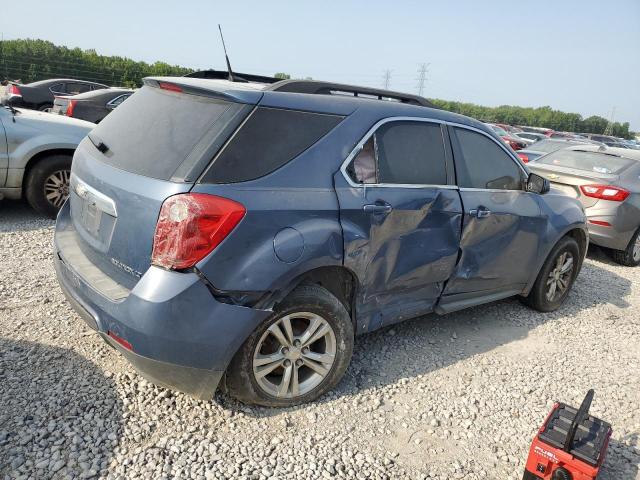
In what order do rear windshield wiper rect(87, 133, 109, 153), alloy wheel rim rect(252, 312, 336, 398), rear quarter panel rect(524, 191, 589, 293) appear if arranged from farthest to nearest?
1. rear quarter panel rect(524, 191, 589, 293)
2. rear windshield wiper rect(87, 133, 109, 153)
3. alloy wheel rim rect(252, 312, 336, 398)

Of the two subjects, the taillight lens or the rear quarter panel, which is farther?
the rear quarter panel

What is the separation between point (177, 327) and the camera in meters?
2.35

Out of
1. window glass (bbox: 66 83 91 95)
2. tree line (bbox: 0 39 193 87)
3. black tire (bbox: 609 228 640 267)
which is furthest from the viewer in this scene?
tree line (bbox: 0 39 193 87)

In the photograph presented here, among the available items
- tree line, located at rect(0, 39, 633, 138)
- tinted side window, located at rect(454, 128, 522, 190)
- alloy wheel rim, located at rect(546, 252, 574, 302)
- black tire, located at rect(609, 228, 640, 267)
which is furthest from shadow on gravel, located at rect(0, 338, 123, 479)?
tree line, located at rect(0, 39, 633, 138)

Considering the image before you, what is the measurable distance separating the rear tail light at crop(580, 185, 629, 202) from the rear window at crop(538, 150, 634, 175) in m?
0.42

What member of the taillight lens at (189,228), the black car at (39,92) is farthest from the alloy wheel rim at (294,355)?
the black car at (39,92)

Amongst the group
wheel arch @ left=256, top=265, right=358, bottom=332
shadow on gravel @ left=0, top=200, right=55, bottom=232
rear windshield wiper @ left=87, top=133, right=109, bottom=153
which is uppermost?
rear windshield wiper @ left=87, top=133, right=109, bottom=153

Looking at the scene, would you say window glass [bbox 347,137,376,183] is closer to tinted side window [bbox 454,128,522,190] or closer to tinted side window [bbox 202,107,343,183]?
tinted side window [bbox 202,107,343,183]

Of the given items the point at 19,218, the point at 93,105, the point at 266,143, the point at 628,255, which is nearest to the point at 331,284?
the point at 266,143

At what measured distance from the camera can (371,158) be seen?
118 inches

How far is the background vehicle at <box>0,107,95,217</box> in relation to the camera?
5.48 m

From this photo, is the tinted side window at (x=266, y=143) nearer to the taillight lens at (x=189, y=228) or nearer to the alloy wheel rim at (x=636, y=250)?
the taillight lens at (x=189, y=228)

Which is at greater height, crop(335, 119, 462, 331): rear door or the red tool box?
crop(335, 119, 462, 331): rear door

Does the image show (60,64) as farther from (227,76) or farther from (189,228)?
(189,228)
